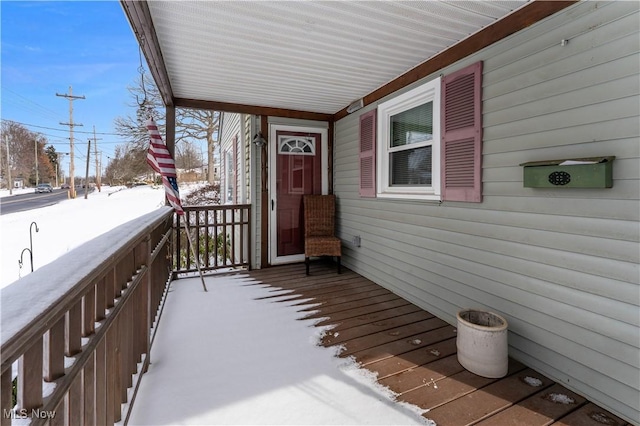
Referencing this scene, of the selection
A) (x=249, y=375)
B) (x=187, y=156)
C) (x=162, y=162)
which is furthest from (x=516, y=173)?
(x=187, y=156)

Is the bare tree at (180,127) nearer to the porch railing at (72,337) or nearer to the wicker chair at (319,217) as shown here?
the wicker chair at (319,217)

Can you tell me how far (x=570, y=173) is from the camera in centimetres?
187

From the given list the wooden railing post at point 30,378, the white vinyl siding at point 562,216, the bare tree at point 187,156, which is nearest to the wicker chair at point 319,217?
the white vinyl siding at point 562,216

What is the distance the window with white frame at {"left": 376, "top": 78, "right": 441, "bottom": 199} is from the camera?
10.1 ft

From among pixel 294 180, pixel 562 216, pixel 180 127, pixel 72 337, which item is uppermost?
pixel 180 127

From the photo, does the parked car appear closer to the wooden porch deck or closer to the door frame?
the door frame

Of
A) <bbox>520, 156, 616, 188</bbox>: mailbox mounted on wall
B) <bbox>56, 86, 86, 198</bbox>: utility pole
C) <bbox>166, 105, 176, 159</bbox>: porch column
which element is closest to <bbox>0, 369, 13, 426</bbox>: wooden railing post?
<bbox>520, 156, 616, 188</bbox>: mailbox mounted on wall

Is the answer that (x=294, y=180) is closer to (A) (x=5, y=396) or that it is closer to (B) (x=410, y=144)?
(B) (x=410, y=144)

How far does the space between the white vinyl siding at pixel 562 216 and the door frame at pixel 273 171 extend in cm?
244

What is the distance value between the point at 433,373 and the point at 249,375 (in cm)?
127

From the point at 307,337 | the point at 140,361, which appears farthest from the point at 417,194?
the point at 140,361

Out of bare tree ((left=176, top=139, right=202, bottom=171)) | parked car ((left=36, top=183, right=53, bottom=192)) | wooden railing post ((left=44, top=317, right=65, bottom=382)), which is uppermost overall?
bare tree ((left=176, top=139, right=202, bottom=171))

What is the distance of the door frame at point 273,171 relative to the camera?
15.9 ft

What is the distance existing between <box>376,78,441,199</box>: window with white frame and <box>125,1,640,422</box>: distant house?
0.7 inches
